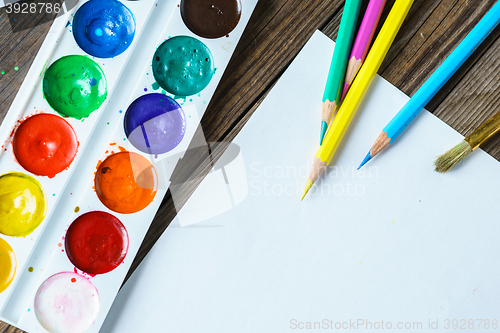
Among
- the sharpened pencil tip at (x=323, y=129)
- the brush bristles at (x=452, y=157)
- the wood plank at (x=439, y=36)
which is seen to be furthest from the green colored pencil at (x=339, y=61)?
the brush bristles at (x=452, y=157)

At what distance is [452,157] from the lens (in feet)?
2.25

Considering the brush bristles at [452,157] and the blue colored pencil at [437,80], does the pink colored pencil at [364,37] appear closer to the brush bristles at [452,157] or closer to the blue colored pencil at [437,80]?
the blue colored pencil at [437,80]

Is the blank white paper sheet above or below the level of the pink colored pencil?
below

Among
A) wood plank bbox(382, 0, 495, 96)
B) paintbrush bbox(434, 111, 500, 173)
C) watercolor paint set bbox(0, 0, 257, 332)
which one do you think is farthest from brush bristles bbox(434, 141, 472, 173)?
watercolor paint set bbox(0, 0, 257, 332)

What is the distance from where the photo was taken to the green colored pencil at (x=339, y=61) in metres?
0.65

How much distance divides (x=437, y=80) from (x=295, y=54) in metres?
0.25

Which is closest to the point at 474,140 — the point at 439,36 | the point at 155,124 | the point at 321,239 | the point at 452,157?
the point at 452,157

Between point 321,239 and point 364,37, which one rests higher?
point 364,37

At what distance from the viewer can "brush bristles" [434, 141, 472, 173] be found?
2.23 ft

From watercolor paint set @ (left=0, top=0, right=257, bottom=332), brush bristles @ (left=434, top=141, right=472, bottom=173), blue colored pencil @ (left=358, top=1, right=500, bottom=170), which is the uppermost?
blue colored pencil @ (left=358, top=1, right=500, bottom=170)

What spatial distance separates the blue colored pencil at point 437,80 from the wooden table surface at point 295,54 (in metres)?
0.03

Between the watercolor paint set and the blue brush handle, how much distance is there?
1.07ft

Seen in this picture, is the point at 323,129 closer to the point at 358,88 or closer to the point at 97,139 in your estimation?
the point at 358,88

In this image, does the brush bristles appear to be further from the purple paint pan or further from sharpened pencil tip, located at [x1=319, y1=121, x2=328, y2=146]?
the purple paint pan
